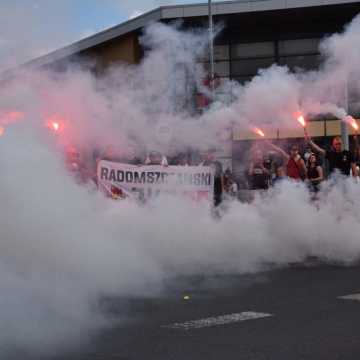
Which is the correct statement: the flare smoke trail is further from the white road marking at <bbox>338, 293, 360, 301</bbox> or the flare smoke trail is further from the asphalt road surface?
the white road marking at <bbox>338, 293, 360, 301</bbox>

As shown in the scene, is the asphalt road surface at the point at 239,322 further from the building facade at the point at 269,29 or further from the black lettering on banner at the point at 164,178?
the building facade at the point at 269,29

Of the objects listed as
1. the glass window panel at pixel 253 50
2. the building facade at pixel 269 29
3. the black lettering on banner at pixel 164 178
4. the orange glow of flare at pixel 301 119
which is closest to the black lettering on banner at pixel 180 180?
the black lettering on banner at pixel 164 178

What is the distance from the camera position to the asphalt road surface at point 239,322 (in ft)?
19.3

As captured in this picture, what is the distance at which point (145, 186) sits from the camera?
43.2ft

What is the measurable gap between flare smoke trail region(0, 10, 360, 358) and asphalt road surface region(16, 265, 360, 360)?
0.39m

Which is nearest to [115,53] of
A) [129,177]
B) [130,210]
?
[129,177]

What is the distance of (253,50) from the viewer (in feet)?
85.3

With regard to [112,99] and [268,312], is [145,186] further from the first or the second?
[268,312]

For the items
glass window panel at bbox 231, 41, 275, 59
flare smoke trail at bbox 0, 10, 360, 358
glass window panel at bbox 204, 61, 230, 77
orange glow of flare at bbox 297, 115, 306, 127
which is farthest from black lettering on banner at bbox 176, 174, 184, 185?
glass window panel at bbox 231, 41, 275, 59

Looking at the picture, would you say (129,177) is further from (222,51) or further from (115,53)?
(222,51)

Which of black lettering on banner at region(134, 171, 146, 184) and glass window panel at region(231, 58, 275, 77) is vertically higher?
glass window panel at region(231, 58, 275, 77)

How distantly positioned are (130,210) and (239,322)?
4.02 metres

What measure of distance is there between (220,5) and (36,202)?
694 inches

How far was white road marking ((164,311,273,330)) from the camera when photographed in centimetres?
684
